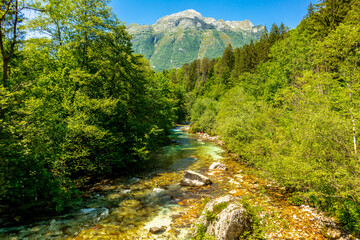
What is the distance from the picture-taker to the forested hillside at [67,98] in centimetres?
788

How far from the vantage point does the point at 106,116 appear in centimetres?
1473

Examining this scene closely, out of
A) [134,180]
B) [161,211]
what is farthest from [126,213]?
[134,180]

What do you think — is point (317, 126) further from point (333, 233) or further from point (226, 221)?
point (226, 221)

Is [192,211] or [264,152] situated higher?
[264,152]

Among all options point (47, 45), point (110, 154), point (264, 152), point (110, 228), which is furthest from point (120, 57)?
point (264, 152)

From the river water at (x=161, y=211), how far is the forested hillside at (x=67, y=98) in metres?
1.36

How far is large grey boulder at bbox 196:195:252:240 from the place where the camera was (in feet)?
20.6

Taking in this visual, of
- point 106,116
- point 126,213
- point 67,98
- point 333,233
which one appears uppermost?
point 67,98

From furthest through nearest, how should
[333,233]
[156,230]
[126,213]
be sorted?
1. [126,213]
2. [156,230]
3. [333,233]

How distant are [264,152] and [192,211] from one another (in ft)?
29.2

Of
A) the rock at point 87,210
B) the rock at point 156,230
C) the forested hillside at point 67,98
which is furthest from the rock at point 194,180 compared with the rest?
the rock at point 87,210

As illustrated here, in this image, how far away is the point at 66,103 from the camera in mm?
12312

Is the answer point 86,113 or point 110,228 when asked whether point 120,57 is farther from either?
point 110,228

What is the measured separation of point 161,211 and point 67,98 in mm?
10885
